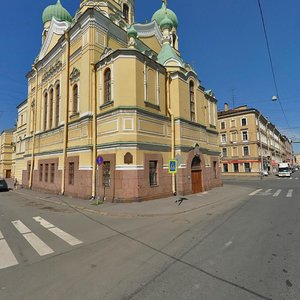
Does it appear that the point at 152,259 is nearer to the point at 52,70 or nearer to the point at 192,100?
the point at 192,100

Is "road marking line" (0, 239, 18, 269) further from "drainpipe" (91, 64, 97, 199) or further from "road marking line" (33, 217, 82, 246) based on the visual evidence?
"drainpipe" (91, 64, 97, 199)

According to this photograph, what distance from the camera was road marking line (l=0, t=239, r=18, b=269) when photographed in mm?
5176

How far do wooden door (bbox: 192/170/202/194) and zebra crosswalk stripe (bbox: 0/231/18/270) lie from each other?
14184mm

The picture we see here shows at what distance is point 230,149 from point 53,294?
49010mm

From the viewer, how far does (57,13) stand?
25.3 meters

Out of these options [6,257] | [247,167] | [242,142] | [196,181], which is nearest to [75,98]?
[196,181]

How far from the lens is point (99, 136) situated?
1551cm

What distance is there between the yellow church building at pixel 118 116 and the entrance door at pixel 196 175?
0.09m

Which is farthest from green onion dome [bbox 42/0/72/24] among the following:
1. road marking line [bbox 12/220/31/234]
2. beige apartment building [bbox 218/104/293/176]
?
beige apartment building [bbox 218/104/293/176]

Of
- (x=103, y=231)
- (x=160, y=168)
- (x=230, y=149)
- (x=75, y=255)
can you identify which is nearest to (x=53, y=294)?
(x=75, y=255)

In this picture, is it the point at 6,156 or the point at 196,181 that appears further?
the point at 6,156

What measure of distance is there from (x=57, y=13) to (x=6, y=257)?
28364 millimetres

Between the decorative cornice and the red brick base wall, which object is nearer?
the red brick base wall

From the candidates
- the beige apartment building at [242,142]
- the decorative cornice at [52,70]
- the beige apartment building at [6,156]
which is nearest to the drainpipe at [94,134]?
the decorative cornice at [52,70]
